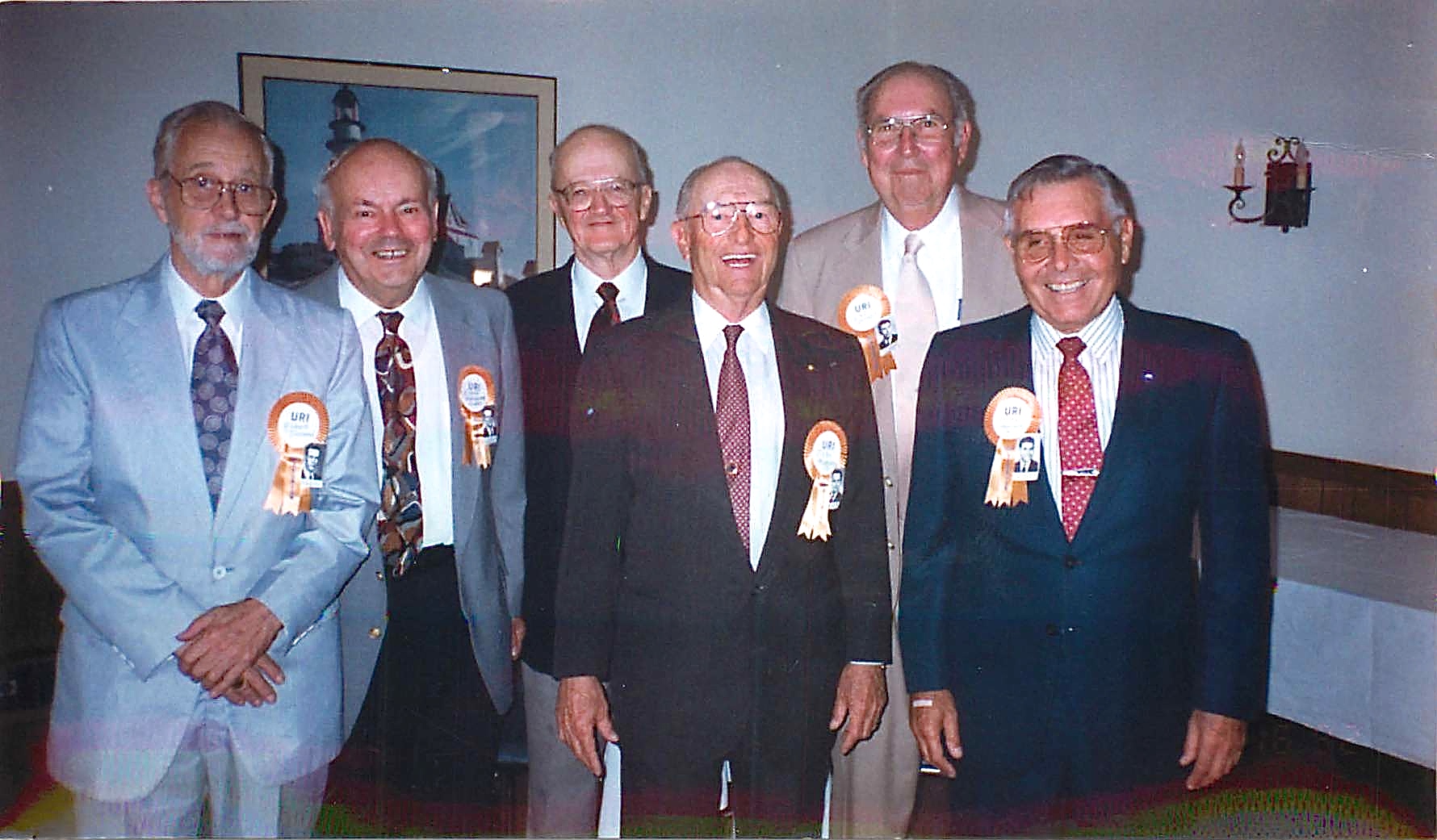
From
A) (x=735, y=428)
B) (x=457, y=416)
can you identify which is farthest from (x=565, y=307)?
(x=735, y=428)

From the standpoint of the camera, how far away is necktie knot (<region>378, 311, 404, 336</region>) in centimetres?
227

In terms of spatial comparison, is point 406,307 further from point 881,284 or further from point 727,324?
point 881,284

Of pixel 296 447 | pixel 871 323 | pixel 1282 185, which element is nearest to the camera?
pixel 296 447

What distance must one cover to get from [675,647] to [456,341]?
0.84 meters

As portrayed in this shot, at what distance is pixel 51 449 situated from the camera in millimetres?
2182

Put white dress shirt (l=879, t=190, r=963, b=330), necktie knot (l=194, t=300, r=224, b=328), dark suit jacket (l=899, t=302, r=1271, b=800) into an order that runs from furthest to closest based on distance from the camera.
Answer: white dress shirt (l=879, t=190, r=963, b=330) → necktie knot (l=194, t=300, r=224, b=328) → dark suit jacket (l=899, t=302, r=1271, b=800)

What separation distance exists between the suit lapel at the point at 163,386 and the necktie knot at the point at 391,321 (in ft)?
1.33

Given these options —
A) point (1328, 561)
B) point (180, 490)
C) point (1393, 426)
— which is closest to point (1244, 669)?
point (1328, 561)

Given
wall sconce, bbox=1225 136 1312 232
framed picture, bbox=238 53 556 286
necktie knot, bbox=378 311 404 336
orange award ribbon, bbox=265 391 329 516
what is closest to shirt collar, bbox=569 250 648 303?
framed picture, bbox=238 53 556 286

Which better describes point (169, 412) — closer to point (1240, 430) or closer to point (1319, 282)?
point (1240, 430)

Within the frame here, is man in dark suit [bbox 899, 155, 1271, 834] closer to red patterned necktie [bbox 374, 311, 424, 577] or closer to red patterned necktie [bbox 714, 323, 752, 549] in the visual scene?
red patterned necktie [bbox 714, 323, 752, 549]

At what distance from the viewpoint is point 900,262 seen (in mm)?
2355

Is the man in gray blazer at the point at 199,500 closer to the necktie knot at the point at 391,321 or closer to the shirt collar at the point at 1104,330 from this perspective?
the necktie knot at the point at 391,321

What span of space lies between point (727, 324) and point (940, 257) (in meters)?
0.53
